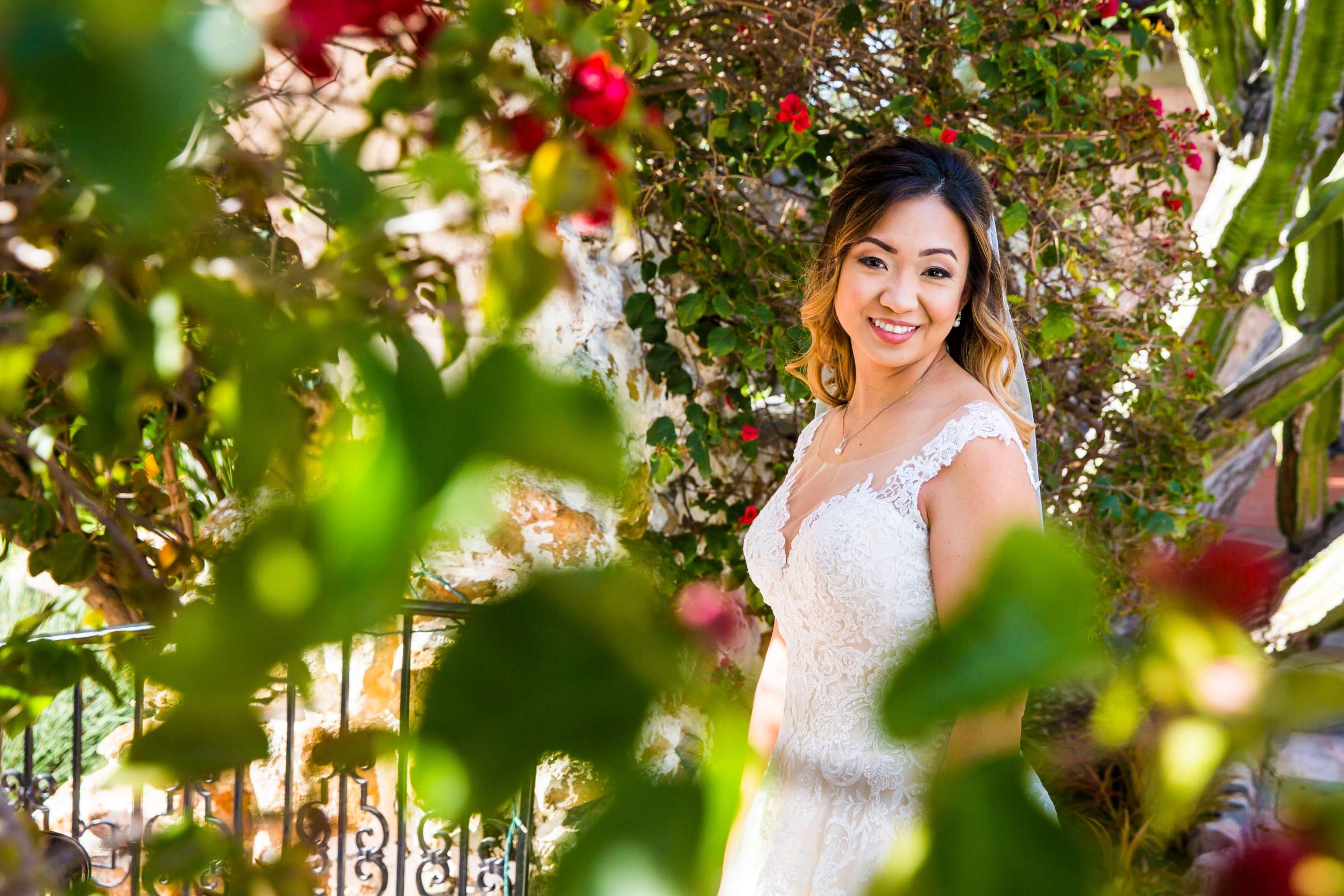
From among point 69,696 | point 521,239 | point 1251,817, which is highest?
point 521,239

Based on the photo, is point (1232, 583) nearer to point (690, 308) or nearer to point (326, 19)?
point (326, 19)

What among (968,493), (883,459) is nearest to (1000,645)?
(968,493)

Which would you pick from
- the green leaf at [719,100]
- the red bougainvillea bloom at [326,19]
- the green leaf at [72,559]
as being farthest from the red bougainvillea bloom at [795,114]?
the red bougainvillea bloom at [326,19]

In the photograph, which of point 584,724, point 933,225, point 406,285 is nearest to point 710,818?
point 584,724

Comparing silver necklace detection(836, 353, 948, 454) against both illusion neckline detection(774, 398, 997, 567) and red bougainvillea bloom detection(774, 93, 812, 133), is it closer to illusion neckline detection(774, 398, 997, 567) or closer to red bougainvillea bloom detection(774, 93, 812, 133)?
illusion neckline detection(774, 398, 997, 567)

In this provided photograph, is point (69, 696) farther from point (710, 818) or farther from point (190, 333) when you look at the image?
point (710, 818)

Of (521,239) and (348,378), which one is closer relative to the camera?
(348,378)

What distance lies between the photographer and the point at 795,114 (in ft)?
7.25

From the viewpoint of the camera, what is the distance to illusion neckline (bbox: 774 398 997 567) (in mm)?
1495

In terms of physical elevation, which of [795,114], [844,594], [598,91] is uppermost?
[795,114]

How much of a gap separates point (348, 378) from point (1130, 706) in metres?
0.15

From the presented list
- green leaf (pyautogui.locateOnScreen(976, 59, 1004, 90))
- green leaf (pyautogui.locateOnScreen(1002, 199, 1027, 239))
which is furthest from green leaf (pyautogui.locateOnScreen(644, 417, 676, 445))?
green leaf (pyautogui.locateOnScreen(976, 59, 1004, 90))

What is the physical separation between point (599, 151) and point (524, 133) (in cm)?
7

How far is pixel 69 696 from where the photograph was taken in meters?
3.74
